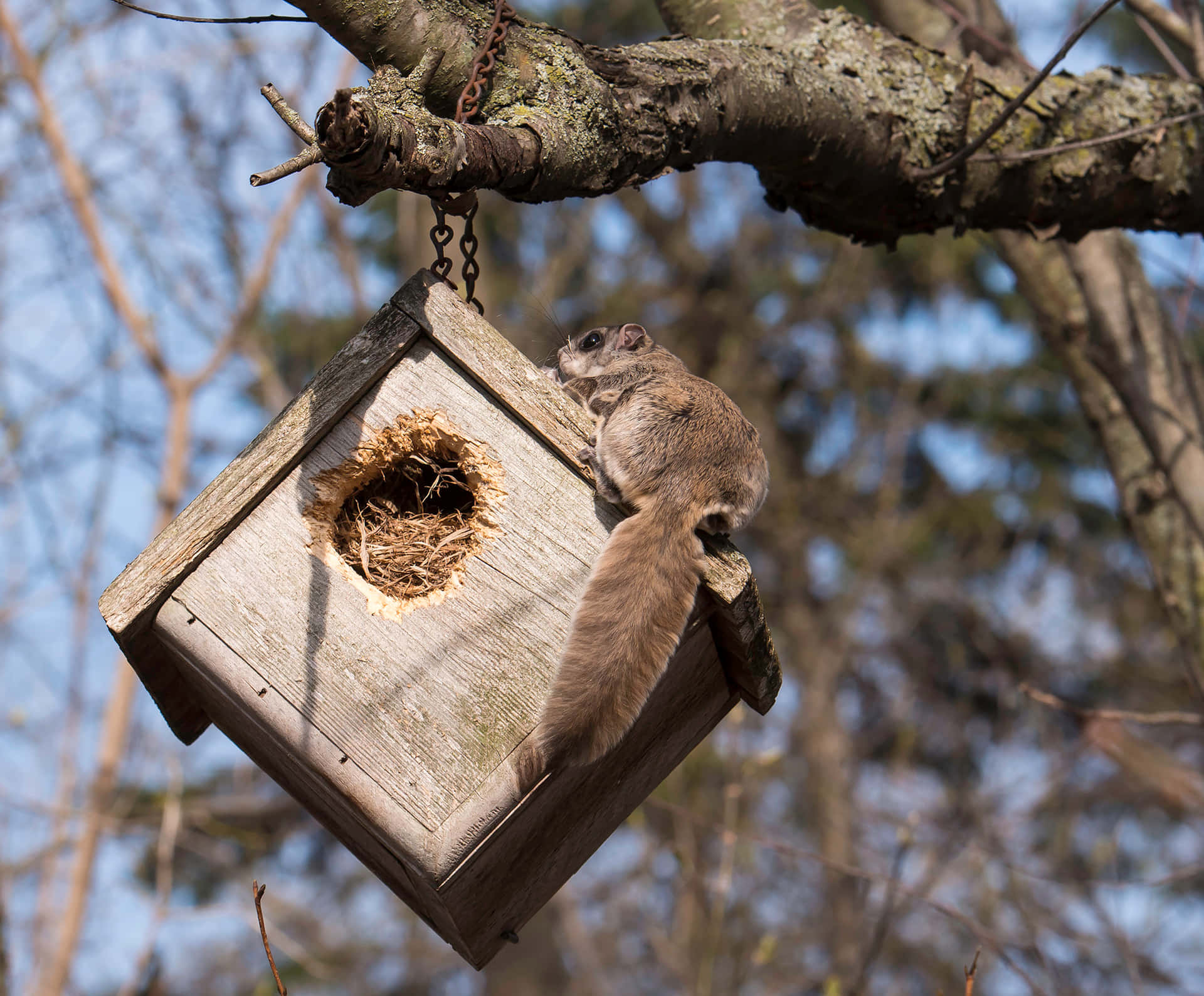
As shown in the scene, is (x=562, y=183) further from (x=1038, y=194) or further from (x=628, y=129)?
(x=1038, y=194)

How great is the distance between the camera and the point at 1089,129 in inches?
108

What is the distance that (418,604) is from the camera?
6.38ft

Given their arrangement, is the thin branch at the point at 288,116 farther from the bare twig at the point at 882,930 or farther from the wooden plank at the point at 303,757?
the bare twig at the point at 882,930

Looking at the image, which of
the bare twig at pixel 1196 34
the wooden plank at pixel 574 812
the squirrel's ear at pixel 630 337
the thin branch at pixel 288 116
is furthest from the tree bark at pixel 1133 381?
the thin branch at pixel 288 116

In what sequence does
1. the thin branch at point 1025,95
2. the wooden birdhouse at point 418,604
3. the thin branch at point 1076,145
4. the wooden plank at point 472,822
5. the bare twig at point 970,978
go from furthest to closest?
the thin branch at point 1076,145, the thin branch at point 1025,95, the wooden birdhouse at point 418,604, the wooden plank at point 472,822, the bare twig at point 970,978

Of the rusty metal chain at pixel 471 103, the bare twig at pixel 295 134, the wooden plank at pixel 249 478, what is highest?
the bare twig at pixel 295 134

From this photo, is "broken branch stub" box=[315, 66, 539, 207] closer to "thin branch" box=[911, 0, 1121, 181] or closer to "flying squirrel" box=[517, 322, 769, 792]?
"flying squirrel" box=[517, 322, 769, 792]

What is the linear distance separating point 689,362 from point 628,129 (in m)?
7.80

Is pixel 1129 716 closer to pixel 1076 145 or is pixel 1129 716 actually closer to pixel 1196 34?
pixel 1076 145

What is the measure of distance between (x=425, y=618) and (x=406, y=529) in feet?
0.92

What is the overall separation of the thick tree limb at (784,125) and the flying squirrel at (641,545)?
45 cm

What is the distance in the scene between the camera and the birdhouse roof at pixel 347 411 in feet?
6.47

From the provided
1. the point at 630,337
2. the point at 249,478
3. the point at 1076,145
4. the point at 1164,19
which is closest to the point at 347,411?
the point at 249,478

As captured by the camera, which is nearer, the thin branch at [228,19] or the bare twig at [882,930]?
the thin branch at [228,19]
